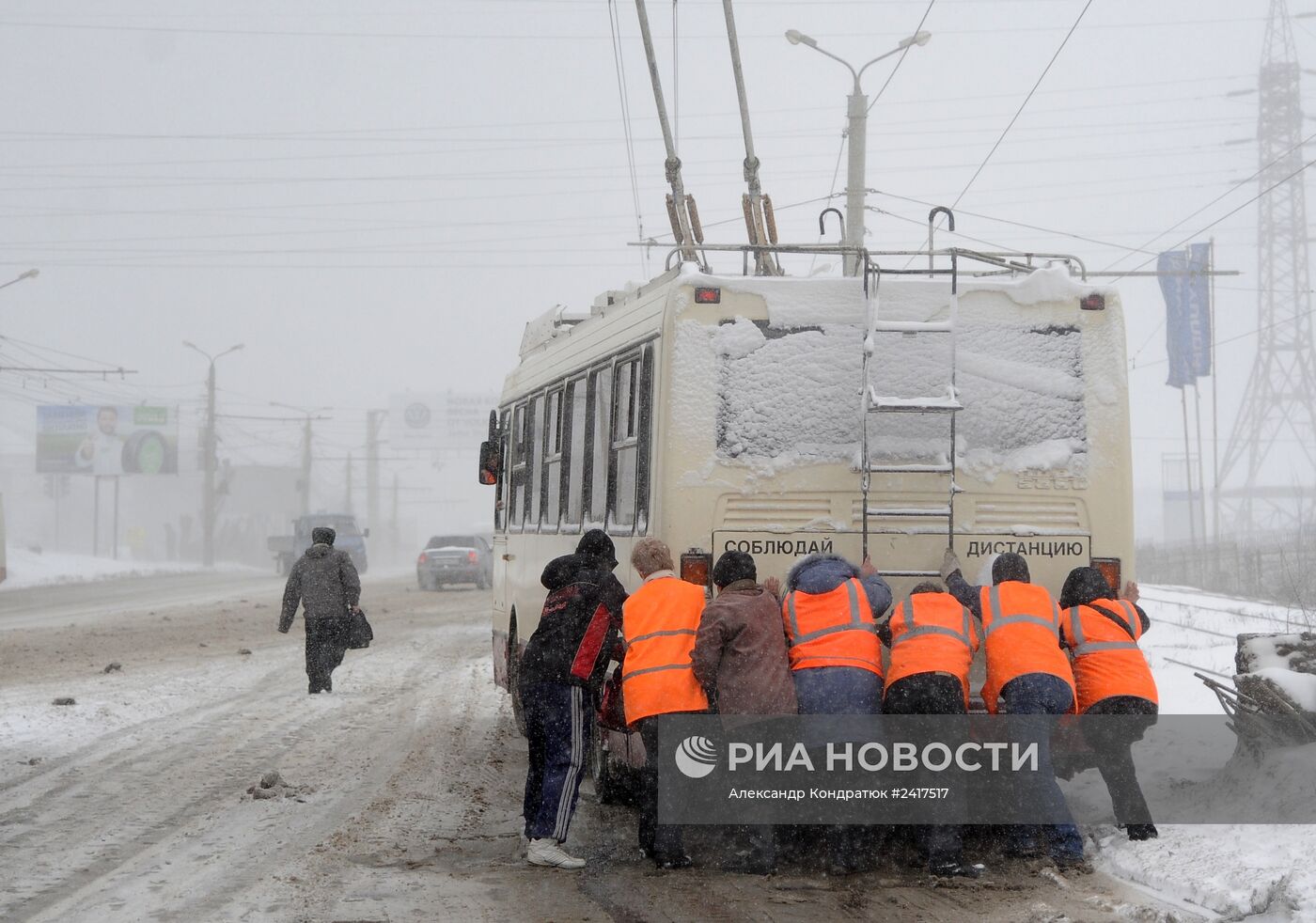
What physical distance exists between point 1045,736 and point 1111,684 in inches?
17.6

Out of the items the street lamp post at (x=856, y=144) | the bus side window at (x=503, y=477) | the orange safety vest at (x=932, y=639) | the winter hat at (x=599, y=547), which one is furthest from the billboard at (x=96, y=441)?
the orange safety vest at (x=932, y=639)

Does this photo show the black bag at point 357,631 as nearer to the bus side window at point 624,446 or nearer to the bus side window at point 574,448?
the bus side window at point 574,448

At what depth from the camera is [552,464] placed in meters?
10.9

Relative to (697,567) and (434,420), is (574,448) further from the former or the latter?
(434,420)

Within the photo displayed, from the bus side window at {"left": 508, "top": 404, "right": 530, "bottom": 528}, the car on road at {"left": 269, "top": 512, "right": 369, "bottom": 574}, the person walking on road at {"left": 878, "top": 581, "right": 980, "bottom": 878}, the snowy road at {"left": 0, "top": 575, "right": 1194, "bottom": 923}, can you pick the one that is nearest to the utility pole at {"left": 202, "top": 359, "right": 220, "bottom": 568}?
the car on road at {"left": 269, "top": 512, "right": 369, "bottom": 574}

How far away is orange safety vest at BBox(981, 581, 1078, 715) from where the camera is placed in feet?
23.0

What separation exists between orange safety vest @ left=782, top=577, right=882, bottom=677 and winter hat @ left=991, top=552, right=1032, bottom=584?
2.22ft

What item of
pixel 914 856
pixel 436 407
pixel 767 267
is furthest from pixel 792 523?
pixel 436 407

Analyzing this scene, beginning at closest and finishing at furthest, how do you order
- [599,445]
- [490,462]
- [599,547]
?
[599,547] < [599,445] < [490,462]

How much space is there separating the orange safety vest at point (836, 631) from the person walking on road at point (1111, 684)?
101cm

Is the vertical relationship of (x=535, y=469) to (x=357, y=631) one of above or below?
above

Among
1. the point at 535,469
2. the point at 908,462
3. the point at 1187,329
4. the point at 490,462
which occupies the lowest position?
the point at 908,462

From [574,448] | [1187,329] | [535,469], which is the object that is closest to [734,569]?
[574,448]

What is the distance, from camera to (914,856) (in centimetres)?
740
